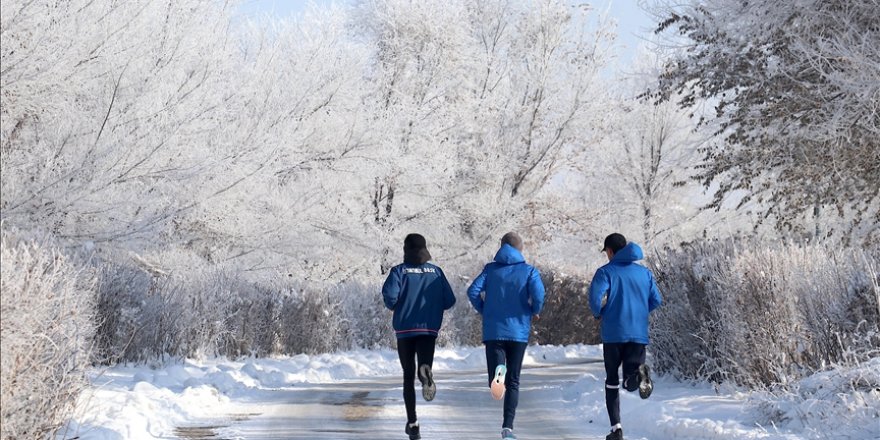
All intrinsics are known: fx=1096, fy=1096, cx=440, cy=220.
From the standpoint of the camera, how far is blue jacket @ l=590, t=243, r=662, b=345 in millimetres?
9734

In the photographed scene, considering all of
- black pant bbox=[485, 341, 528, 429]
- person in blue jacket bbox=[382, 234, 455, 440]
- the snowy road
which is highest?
person in blue jacket bbox=[382, 234, 455, 440]

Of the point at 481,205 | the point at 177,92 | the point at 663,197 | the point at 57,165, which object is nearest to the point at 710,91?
the point at 177,92

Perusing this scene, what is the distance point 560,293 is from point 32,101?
1771cm

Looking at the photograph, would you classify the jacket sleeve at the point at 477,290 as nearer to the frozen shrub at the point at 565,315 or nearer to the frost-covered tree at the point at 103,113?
the frost-covered tree at the point at 103,113

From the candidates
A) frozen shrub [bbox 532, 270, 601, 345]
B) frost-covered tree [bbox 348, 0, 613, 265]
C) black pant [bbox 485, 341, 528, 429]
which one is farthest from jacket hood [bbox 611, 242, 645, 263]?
frost-covered tree [bbox 348, 0, 613, 265]

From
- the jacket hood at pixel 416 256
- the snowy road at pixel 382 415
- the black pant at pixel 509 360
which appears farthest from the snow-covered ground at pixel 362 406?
the jacket hood at pixel 416 256

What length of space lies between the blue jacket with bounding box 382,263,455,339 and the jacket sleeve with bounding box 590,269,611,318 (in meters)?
1.32

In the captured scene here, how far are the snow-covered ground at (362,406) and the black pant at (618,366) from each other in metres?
0.60

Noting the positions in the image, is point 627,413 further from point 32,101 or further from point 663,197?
point 663,197

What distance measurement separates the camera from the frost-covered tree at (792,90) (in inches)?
561

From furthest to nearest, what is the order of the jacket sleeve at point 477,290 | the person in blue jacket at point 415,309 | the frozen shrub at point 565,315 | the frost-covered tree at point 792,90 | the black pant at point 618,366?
the frozen shrub at point 565,315
the frost-covered tree at point 792,90
the person in blue jacket at point 415,309
the jacket sleeve at point 477,290
the black pant at point 618,366

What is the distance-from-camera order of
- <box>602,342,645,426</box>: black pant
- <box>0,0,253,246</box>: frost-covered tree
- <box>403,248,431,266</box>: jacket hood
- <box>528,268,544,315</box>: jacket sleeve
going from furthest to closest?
<box>0,0,253,246</box>: frost-covered tree → <box>403,248,431,266</box>: jacket hood → <box>528,268,544,315</box>: jacket sleeve → <box>602,342,645,426</box>: black pant

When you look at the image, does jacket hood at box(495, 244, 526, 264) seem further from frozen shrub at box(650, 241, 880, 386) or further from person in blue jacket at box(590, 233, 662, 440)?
frozen shrub at box(650, 241, 880, 386)

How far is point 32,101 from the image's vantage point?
43.0ft
